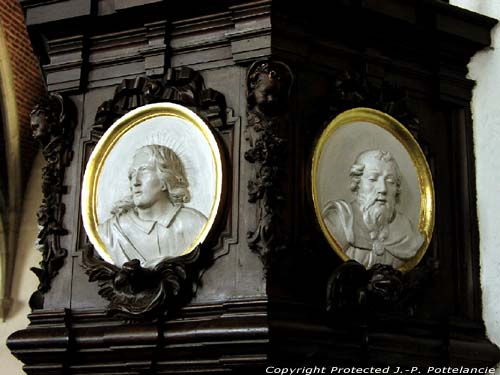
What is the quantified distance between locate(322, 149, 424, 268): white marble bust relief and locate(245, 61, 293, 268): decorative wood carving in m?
0.33

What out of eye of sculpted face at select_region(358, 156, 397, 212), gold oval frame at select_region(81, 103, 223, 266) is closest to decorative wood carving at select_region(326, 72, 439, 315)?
eye of sculpted face at select_region(358, 156, 397, 212)

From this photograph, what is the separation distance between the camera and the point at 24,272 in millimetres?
9938

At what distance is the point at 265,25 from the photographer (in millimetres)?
4910

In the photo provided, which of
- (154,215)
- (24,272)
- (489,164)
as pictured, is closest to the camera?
(154,215)

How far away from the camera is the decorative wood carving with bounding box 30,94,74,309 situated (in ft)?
17.2

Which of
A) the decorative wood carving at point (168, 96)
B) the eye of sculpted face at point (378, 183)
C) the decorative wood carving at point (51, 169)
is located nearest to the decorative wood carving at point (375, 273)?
the eye of sculpted face at point (378, 183)

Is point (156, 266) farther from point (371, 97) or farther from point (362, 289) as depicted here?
point (371, 97)

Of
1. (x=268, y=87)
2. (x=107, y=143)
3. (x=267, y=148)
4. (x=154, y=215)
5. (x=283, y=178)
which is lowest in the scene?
(x=154, y=215)

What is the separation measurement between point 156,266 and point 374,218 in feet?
3.57

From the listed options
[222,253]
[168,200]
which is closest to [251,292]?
[222,253]

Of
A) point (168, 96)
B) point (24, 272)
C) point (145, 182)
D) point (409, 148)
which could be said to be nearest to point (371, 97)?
point (409, 148)

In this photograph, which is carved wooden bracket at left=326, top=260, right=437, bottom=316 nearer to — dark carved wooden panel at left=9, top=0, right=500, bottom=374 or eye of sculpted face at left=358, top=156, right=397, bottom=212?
dark carved wooden panel at left=9, top=0, right=500, bottom=374

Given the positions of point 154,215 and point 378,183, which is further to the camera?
point 378,183

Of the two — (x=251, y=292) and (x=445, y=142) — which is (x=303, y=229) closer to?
(x=251, y=292)
